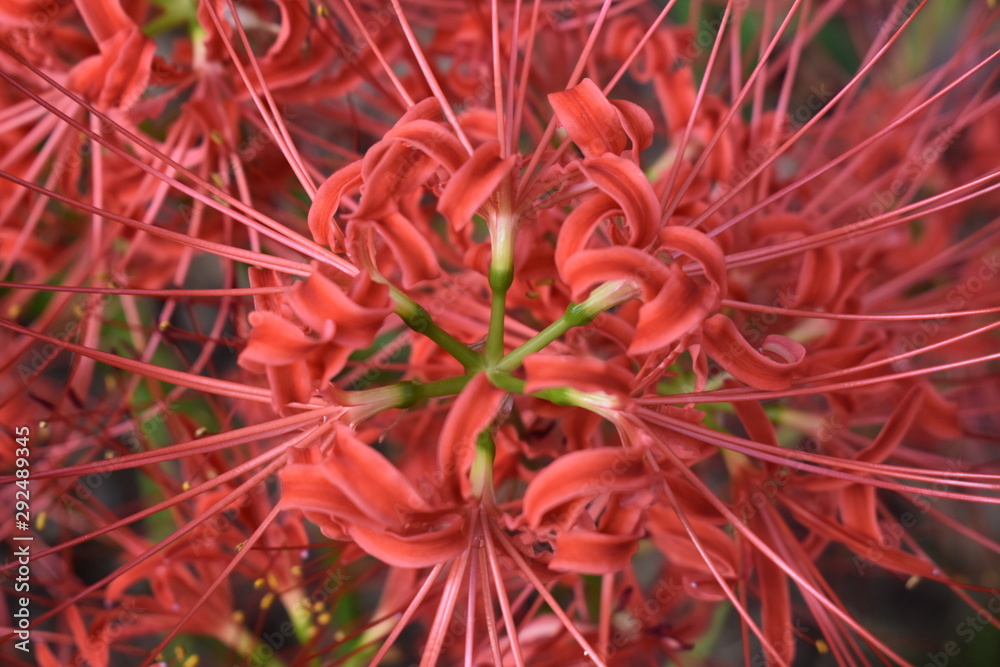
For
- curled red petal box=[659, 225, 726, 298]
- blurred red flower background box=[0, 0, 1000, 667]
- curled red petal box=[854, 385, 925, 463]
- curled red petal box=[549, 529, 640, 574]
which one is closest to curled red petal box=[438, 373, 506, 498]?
blurred red flower background box=[0, 0, 1000, 667]

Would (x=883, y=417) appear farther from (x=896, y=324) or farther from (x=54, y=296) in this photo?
(x=54, y=296)

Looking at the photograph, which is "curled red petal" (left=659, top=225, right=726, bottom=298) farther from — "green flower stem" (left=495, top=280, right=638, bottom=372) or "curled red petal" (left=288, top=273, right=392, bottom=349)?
"curled red petal" (left=288, top=273, right=392, bottom=349)

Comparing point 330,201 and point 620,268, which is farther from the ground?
point 330,201

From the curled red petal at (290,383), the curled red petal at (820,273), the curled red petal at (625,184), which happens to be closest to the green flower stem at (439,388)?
the curled red petal at (290,383)

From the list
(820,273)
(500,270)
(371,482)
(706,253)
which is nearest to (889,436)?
(820,273)

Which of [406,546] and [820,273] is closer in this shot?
[406,546]

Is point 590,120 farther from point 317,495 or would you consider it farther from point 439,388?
point 317,495
